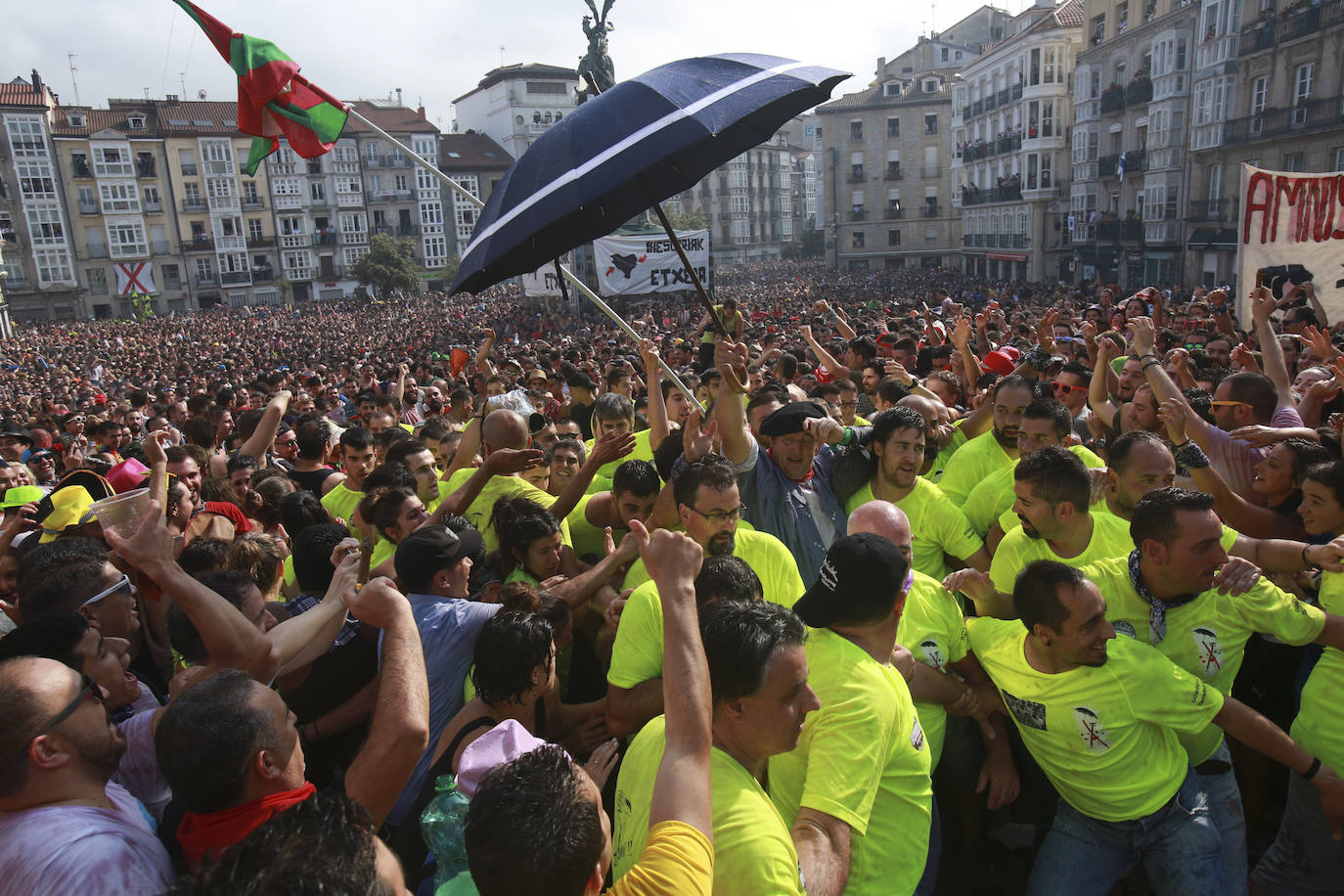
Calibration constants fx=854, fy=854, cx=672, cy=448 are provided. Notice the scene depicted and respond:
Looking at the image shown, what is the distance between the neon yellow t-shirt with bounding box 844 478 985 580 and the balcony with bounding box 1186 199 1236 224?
1303 inches

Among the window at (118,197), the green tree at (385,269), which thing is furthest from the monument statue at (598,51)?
the window at (118,197)

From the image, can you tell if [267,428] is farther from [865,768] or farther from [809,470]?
[865,768]

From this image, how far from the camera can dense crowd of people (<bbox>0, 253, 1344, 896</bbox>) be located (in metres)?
1.96

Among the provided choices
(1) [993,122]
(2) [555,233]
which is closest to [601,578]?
(2) [555,233]

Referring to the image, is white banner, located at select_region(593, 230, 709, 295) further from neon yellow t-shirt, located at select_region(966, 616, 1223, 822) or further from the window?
the window

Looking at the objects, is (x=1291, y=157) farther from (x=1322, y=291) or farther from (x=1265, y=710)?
(x=1265, y=710)

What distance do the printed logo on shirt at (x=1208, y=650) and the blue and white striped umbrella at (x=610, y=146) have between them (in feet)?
8.87

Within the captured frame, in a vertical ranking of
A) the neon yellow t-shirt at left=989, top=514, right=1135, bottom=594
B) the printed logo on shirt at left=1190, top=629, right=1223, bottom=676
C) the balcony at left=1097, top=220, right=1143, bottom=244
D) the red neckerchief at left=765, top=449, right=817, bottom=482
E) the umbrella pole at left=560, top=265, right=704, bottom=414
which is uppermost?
the balcony at left=1097, top=220, right=1143, bottom=244

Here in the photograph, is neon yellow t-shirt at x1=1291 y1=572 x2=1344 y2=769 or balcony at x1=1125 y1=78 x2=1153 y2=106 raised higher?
balcony at x1=1125 y1=78 x2=1153 y2=106

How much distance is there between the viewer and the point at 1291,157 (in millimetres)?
27562

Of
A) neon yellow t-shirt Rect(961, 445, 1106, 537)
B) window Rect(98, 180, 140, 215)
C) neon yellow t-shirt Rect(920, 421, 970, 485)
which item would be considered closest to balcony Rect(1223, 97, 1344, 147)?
neon yellow t-shirt Rect(920, 421, 970, 485)

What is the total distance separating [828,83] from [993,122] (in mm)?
51554

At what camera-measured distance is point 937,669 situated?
122 inches

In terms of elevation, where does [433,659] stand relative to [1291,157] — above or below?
below
